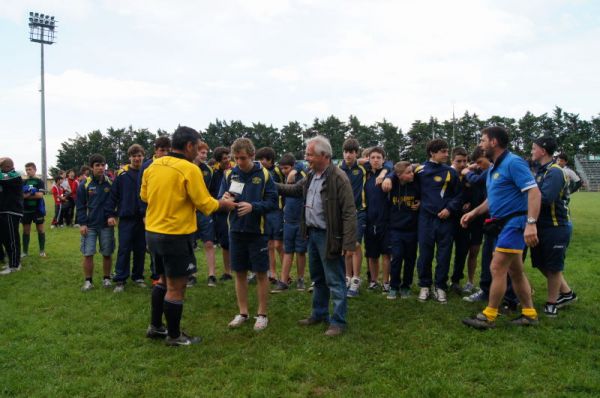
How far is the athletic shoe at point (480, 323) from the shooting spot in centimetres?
499

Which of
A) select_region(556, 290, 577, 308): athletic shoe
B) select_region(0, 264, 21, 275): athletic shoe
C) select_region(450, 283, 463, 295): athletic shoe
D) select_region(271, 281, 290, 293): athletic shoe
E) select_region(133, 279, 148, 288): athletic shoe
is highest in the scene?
select_region(556, 290, 577, 308): athletic shoe

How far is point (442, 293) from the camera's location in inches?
245

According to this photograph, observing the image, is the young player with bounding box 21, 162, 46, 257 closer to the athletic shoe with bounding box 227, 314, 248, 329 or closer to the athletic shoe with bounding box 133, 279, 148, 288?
the athletic shoe with bounding box 133, 279, 148, 288

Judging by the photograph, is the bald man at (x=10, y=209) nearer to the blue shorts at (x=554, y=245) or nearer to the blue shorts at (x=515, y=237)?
the blue shorts at (x=515, y=237)

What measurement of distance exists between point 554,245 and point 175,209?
4.57m

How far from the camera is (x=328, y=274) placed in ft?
16.5

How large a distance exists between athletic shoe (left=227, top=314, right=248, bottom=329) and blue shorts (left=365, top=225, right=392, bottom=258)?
237 centimetres

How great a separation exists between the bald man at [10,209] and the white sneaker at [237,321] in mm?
5491

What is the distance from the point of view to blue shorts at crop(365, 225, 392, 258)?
6.73m

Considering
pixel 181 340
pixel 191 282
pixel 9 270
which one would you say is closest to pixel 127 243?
pixel 191 282

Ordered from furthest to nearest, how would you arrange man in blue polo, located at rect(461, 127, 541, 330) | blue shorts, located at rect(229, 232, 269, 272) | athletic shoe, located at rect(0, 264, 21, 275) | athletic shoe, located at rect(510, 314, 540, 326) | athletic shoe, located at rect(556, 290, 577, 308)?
1. athletic shoe, located at rect(0, 264, 21, 275)
2. athletic shoe, located at rect(556, 290, 577, 308)
3. blue shorts, located at rect(229, 232, 269, 272)
4. athletic shoe, located at rect(510, 314, 540, 326)
5. man in blue polo, located at rect(461, 127, 541, 330)

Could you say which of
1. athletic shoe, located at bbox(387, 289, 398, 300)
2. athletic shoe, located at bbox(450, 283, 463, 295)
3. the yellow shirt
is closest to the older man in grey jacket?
the yellow shirt

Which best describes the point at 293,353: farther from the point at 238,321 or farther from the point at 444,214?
the point at 444,214

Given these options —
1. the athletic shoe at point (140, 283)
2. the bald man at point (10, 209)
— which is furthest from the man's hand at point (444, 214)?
the bald man at point (10, 209)
